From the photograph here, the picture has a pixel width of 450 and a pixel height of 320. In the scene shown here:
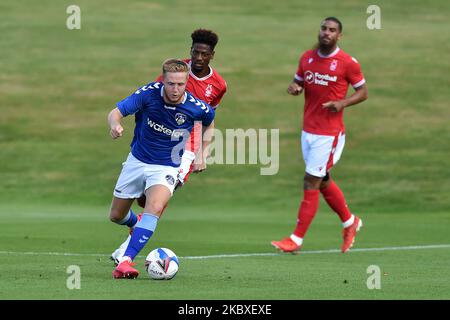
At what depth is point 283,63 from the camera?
36.0 m

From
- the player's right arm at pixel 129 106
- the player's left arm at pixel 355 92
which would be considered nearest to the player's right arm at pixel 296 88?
the player's left arm at pixel 355 92

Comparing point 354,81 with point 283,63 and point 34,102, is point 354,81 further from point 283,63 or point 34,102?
point 283,63

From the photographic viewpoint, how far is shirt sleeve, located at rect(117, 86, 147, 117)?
11.4 meters

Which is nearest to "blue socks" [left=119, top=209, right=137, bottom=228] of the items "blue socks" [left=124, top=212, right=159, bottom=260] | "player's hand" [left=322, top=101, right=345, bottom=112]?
"blue socks" [left=124, top=212, right=159, bottom=260]

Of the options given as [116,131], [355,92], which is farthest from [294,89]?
[116,131]

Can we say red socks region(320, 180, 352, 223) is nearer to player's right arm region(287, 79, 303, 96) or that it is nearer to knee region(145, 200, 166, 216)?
player's right arm region(287, 79, 303, 96)

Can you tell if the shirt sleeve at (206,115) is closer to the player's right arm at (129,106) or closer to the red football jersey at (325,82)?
the player's right arm at (129,106)

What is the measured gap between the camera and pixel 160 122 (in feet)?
38.2

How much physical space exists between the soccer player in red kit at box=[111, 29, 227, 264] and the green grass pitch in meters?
0.95

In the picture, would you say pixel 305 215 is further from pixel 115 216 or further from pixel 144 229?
pixel 144 229

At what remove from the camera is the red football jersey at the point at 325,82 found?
15.2 metres

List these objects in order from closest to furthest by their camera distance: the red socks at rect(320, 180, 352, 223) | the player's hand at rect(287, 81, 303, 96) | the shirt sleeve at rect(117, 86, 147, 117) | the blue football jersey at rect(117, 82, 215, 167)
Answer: the shirt sleeve at rect(117, 86, 147, 117) → the blue football jersey at rect(117, 82, 215, 167) → the player's hand at rect(287, 81, 303, 96) → the red socks at rect(320, 180, 352, 223)

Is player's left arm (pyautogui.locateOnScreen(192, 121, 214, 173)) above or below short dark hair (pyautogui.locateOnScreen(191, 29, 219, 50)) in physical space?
below

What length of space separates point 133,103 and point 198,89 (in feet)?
7.48
